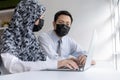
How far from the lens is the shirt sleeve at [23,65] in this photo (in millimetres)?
1321

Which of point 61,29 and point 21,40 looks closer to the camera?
point 21,40

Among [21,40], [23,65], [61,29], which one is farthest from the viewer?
[61,29]

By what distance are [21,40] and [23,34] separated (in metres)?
0.05

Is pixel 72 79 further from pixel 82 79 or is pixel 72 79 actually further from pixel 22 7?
pixel 22 7

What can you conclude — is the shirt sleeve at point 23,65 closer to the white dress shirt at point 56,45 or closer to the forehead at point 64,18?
the white dress shirt at point 56,45

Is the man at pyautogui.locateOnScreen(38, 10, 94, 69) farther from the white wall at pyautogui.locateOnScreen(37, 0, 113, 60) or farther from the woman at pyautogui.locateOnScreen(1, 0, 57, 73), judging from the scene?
the white wall at pyautogui.locateOnScreen(37, 0, 113, 60)

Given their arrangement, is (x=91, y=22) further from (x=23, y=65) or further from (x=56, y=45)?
(x=23, y=65)

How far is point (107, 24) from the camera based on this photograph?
10.4 feet

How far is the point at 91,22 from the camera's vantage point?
325 cm

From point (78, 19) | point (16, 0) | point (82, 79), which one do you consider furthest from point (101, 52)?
point (82, 79)

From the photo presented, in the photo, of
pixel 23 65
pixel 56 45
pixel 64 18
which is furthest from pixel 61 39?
pixel 23 65

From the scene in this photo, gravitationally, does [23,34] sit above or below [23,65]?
above

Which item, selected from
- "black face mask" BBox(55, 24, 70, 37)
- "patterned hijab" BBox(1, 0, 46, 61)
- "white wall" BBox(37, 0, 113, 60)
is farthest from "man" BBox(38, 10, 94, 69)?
"white wall" BBox(37, 0, 113, 60)

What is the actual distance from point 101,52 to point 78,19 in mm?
586
